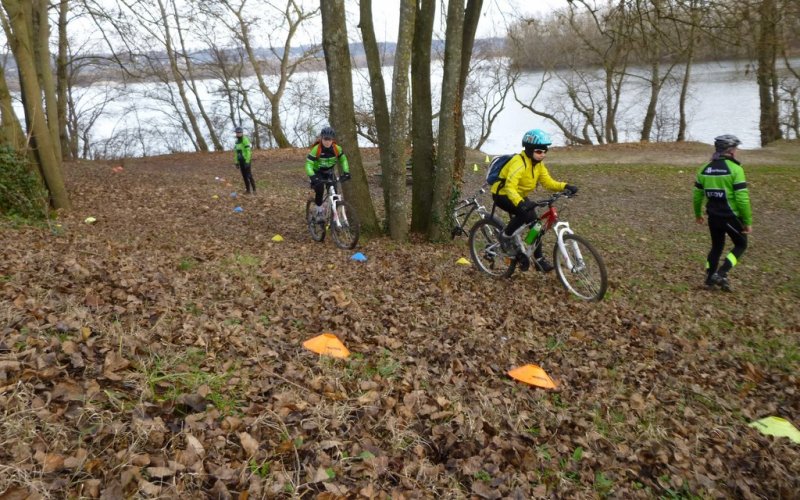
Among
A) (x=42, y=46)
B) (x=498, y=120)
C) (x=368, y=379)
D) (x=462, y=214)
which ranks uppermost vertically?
(x=42, y=46)

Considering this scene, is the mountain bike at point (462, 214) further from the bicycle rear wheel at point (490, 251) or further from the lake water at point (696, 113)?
the lake water at point (696, 113)

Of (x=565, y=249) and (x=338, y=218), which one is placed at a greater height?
(x=338, y=218)

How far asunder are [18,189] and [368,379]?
8.11m

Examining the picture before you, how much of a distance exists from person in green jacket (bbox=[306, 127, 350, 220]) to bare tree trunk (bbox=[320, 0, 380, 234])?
208 millimetres

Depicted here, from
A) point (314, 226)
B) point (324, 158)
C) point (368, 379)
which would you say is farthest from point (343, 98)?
point (368, 379)

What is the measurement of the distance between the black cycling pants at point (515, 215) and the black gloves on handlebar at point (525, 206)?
0.03 metres

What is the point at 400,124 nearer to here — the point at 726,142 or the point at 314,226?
the point at 314,226

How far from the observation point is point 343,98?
8227 mm

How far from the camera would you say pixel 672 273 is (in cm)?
822

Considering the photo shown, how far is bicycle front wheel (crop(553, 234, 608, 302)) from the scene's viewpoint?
6039 mm

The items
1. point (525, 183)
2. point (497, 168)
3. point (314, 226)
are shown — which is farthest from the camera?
point (314, 226)

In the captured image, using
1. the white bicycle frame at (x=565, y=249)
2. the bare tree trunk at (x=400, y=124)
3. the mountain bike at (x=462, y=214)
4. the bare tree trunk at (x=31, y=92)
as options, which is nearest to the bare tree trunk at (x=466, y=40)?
the mountain bike at (x=462, y=214)

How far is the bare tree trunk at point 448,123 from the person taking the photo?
25.9ft

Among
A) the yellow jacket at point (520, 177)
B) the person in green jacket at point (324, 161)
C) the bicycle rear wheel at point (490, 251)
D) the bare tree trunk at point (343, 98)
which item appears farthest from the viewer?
the person in green jacket at point (324, 161)
